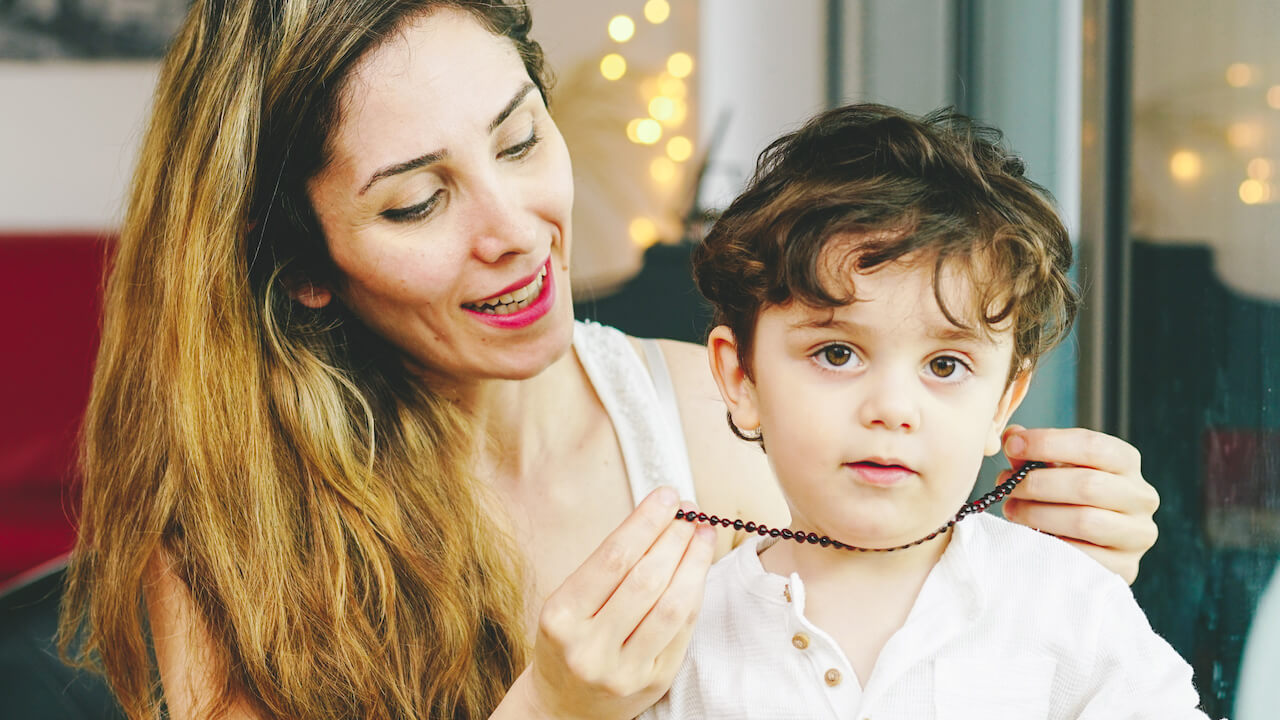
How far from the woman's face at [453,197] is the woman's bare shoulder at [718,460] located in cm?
32

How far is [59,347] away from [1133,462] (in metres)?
2.87

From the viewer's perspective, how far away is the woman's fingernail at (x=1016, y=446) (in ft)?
3.15

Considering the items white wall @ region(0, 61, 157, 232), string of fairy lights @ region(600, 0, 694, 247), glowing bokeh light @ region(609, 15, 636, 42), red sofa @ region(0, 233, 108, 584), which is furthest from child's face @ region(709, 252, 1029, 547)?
white wall @ region(0, 61, 157, 232)

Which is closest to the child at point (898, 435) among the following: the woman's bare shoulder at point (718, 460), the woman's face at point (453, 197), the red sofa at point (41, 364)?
the woman's face at point (453, 197)

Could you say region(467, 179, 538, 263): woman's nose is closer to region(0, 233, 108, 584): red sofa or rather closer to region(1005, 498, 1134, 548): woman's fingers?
region(1005, 498, 1134, 548): woman's fingers

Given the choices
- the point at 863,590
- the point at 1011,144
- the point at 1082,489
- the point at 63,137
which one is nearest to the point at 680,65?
the point at 1011,144

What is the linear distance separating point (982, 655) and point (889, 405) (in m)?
0.21

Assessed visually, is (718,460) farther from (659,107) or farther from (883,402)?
(659,107)

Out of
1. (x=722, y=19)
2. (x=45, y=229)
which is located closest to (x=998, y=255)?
(x=722, y=19)

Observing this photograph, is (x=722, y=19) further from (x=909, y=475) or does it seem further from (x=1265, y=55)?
(x=909, y=475)

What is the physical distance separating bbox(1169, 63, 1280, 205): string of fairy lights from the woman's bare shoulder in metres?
0.64

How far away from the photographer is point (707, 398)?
152 centimetres

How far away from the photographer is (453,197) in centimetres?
116

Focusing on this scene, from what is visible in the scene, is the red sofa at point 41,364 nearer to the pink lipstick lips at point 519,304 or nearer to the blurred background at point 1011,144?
the blurred background at point 1011,144
